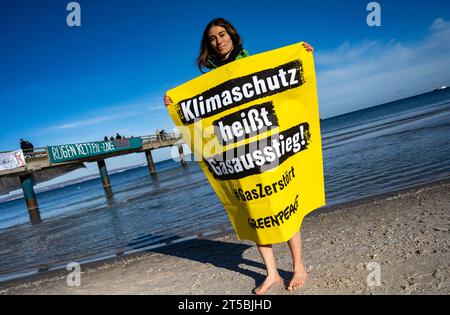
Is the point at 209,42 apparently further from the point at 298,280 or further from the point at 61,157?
the point at 61,157

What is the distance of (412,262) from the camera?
3.13 metres

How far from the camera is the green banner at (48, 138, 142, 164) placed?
20.7 meters

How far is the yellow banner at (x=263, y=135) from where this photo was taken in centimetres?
312

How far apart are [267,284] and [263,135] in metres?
1.45

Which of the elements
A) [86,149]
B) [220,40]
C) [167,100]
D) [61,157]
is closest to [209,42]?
[220,40]

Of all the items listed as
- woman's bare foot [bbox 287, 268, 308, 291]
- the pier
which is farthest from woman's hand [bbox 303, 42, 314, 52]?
the pier

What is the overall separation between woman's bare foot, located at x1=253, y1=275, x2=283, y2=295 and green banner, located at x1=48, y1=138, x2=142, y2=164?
20.3m

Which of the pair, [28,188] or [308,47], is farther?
[28,188]

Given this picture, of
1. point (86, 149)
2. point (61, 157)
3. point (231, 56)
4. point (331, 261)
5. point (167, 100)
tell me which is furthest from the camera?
point (86, 149)

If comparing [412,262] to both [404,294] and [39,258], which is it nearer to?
[404,294]

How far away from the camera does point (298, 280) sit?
319 cm
